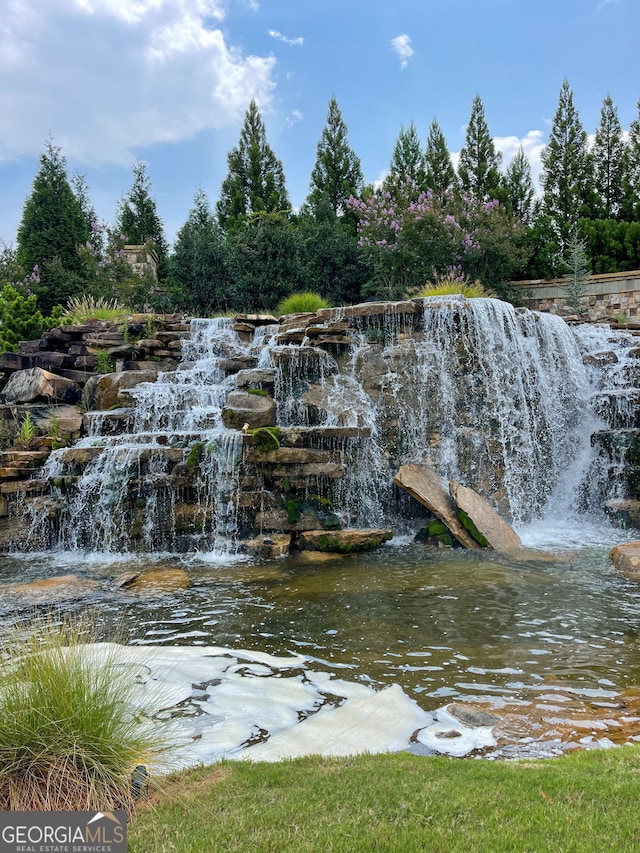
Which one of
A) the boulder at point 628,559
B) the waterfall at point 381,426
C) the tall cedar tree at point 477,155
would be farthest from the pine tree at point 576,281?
the boulder at point 628,559

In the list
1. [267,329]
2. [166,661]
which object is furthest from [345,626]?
[267,329]

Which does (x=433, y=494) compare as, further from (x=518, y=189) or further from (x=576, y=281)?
(x=518, y=189)

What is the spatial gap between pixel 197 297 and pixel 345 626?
1446 centimetres

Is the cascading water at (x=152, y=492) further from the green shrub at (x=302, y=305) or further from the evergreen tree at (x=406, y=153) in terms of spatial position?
the evergreen tree at (x=406, y=153)

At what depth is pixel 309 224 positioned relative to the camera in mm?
20531

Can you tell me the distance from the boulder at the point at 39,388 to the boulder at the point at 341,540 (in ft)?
19.1

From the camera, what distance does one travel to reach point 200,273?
1798cm

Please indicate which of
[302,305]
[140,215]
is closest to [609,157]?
[302,305]

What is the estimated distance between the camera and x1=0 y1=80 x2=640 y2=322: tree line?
17625 mm

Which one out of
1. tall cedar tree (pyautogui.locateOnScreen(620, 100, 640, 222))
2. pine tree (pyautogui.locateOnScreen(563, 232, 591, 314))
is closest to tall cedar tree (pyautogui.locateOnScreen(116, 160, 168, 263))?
pine tree (pyautogui.locateOnScreen(563, 232, 591, 314))

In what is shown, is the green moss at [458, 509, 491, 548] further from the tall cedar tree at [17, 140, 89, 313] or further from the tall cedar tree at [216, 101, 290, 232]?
the tall cedar tree at [216, 101, 290, 232]

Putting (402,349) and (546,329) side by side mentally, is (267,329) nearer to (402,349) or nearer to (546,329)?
(402,349)

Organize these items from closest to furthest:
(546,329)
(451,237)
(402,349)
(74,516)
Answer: (74,516) < (402,349) < (546,329) < (451,237)

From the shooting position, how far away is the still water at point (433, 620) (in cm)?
397
